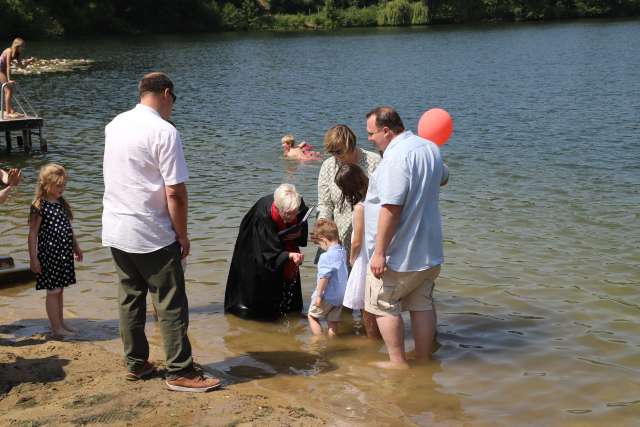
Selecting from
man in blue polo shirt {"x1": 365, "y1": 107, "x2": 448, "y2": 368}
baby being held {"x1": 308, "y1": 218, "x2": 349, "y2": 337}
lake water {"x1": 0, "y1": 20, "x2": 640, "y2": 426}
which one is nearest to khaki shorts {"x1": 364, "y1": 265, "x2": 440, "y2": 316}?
man in blue polo shirt {"x1": 365, "y1": 107, "x2": 448, "y2": 368}

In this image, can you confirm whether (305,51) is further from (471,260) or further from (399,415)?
(399,415)

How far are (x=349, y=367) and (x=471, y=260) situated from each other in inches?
158

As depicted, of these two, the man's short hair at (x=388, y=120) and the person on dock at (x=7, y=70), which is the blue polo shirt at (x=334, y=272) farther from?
the person on dock at (x=7, y=70)

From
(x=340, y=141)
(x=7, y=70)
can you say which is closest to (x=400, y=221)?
(x=340, y=141)

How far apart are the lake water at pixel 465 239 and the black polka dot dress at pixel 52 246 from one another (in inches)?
23.4

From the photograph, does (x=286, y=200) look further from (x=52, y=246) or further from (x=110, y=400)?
(x=110, y=400)

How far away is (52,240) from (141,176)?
2105 millimetres

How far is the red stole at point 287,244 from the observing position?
7.46 meters

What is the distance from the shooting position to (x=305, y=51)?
5994cm

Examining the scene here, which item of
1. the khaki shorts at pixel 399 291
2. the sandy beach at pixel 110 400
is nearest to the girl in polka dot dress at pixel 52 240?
the sandy beach at pixel 110 400

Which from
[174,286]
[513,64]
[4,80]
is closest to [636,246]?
[174,286]

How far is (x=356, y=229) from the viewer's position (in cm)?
706

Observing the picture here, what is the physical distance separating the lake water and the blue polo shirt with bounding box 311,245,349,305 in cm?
47

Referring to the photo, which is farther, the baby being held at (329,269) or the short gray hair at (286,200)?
the baby being held at (329,269)
